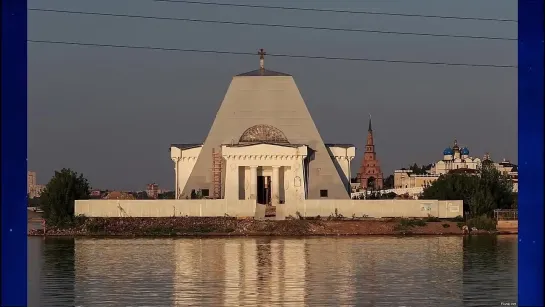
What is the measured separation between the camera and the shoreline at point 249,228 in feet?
152

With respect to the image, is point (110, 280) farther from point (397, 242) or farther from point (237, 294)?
point (397, 242)

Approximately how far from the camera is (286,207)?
51.3 meters

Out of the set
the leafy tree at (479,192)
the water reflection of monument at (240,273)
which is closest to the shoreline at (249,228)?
the leafy tree at (479,192)

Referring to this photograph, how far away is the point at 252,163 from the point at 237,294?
38.6 meters

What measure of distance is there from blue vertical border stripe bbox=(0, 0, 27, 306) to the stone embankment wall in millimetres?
43854

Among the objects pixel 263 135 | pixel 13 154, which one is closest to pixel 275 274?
pixel 13 154

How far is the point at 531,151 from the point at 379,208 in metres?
45.1

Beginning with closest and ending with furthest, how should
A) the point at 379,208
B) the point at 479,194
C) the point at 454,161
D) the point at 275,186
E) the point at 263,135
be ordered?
the point at 379,208, the point at 479,194, the point at 275,186, the point at 263,135, the point at 454,161

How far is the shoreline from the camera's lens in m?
46.4

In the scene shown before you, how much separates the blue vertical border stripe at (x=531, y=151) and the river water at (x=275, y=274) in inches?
440

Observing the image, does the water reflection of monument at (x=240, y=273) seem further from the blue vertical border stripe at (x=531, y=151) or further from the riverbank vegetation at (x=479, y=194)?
the riverbank vegetation at (x=479, y=194)

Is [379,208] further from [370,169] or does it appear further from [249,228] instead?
[370,169]

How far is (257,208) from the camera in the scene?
169 feet

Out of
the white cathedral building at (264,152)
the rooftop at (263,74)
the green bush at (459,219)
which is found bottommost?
the green bush at (459,219)
